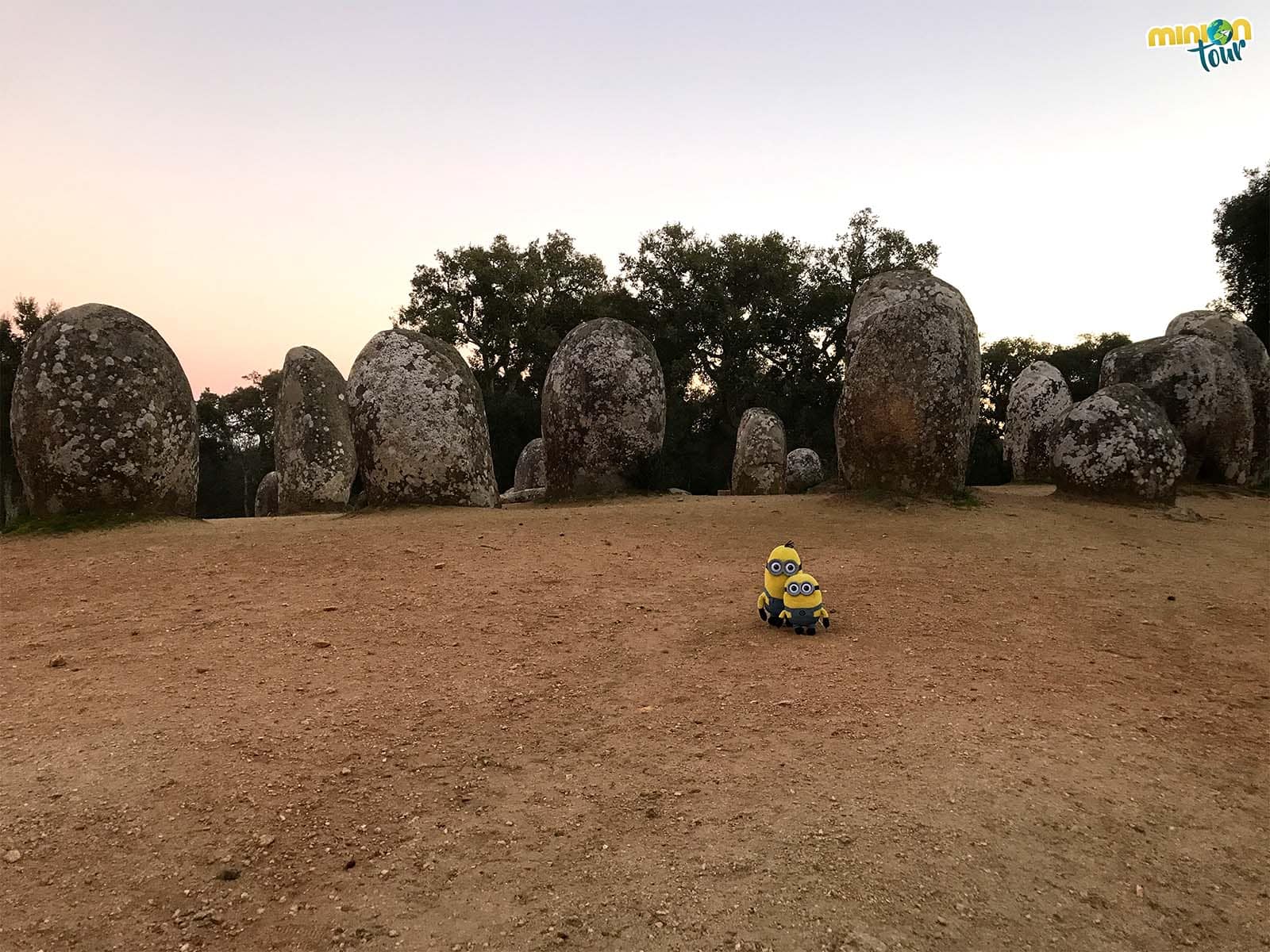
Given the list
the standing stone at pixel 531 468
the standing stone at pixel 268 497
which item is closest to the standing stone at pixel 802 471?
the standing stone at pixel 531 468

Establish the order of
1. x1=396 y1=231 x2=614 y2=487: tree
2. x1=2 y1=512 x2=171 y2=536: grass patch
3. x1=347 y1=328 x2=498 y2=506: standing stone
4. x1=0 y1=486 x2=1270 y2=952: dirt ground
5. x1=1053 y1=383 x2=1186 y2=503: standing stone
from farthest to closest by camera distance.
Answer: x1=396 y1=231 x2=614 y2=487: tree
x1=1053 y1=383 x2=1186 y2=503: standing stone
x1=347 y1=328 x2=498 y2=506: standing stone
x1=2 y1=512 x2=171 y2=536: grass patch
x1=0 y1=486 x2=1270 y2=952: dirt ground

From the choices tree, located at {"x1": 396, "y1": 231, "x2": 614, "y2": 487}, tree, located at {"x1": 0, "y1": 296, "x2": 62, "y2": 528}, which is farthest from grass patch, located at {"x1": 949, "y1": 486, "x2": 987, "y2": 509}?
tree, located at {"x1": 0, "y1": 296, "x2": 62, "y2": 528}

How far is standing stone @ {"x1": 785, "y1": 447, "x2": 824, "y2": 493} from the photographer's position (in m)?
20.6

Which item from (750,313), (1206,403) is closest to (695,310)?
(750,313)

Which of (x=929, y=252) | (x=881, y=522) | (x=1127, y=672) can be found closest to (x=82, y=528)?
(x=881, y=522)

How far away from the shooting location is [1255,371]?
603 inches

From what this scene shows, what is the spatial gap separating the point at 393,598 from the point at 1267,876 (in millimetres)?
5041

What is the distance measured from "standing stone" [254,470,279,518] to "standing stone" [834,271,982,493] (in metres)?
15.1

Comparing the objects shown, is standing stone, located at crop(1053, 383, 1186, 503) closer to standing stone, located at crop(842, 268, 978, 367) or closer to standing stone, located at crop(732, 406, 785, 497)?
standing stone, located at crop(842, 268, 978, 367)

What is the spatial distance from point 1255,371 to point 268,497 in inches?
908

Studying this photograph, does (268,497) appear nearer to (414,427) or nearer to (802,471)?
(414,427)

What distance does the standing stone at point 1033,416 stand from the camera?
1920cm

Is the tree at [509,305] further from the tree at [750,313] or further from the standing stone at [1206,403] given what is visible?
the standing stone at [1206,403]

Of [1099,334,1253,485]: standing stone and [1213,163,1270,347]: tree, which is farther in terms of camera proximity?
[1213,163,1270,347]: tree
